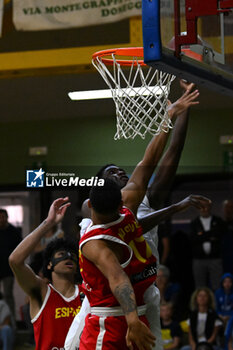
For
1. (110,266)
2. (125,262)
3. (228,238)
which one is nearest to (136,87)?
(125,262)

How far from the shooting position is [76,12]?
8148mm

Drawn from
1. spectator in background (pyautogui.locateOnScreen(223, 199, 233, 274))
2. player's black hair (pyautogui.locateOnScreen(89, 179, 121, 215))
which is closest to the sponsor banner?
spectator in background (pyautogui.locateOnScreen(223, 199, 233, 274))

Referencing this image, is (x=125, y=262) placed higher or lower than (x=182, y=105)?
lower

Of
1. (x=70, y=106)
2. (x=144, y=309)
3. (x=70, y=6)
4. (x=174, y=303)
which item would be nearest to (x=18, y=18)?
(x=70, y=6)

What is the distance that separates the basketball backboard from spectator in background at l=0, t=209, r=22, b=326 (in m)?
4.85

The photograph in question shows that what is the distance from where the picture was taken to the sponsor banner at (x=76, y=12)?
8.05m

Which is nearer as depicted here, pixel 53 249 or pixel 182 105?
pixel 182 105

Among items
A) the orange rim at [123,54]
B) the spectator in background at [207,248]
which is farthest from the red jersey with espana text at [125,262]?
the spectator in background at [207,248]

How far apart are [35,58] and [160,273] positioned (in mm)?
2836

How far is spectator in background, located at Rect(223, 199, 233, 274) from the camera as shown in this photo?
8.95m

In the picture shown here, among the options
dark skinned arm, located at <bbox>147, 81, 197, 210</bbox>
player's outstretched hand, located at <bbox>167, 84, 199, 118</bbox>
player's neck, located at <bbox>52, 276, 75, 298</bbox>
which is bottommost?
player's neck, located at <bbox>52, 276, 75, 298</bbox>

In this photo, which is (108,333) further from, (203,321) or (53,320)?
(203,321)

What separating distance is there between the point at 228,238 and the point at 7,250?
8.29ft

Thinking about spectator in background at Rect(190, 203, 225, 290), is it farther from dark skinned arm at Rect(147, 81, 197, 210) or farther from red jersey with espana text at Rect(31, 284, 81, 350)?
red jersey with espana text at Rect(31, 284, 81, 350)
